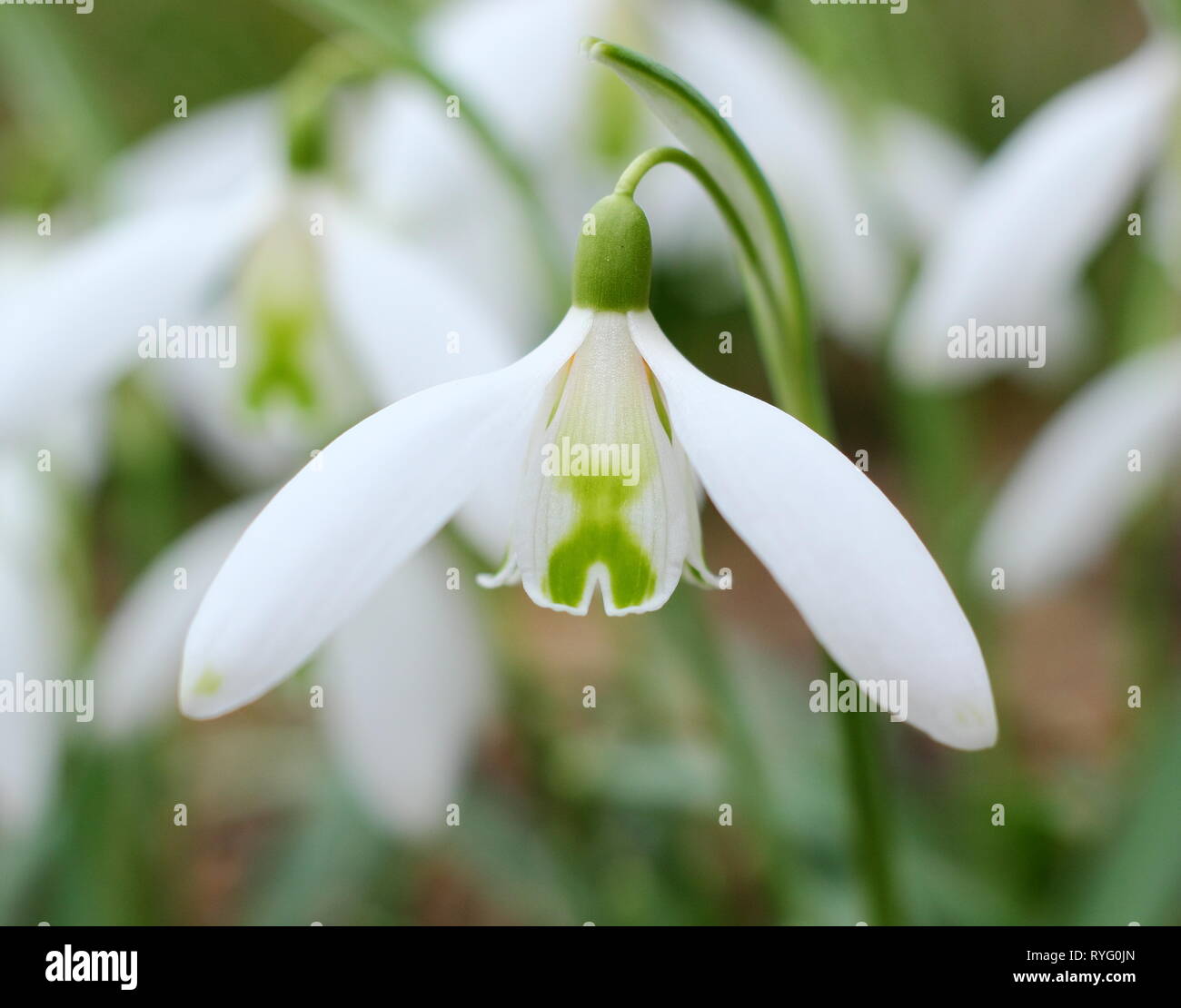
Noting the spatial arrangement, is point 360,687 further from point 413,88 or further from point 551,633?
point 551,633

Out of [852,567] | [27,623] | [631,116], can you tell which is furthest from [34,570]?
[852,567]

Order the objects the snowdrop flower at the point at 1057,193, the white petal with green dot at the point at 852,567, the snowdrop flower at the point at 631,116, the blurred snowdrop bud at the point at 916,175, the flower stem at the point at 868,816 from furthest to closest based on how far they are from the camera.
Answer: the blurred snowdrop bud at the point at 916,175 → the snowdrop flower at the point at 631,116 → the snowdrop flower at the point at 1057,193 → the flower stem at the point at 868,816 → the white petal with green dot at the point at 852,567

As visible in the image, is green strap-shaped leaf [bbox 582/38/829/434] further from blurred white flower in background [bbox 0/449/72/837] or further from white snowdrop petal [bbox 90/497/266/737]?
blurred white flower in background [bbox 0/449/72/837]

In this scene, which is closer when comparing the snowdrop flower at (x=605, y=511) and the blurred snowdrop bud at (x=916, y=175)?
the snowdrop flower at (x=605, y=511)

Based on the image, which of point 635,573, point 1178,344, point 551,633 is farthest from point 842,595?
point 551,633

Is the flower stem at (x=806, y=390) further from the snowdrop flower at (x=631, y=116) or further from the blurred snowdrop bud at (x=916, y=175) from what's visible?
the blurred snowdrop bud at (x=916, y=175)

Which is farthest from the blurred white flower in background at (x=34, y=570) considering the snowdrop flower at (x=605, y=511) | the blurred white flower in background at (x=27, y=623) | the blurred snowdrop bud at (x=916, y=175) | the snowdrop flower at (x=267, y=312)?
the blurred snowdrop bud at (x=916, y=175)

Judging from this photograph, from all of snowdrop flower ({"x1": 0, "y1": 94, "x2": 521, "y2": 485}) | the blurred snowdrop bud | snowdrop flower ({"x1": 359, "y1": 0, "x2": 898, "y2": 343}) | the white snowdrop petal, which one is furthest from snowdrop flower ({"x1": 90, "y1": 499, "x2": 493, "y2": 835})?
the blurred snowdrop bud
